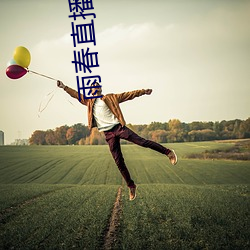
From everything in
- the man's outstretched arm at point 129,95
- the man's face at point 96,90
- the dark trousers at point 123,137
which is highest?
the man's face at point 96,90

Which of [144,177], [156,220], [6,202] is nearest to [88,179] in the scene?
[144,177]

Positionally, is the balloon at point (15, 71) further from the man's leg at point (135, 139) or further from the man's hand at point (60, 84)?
the man's leg at point (135, 139)

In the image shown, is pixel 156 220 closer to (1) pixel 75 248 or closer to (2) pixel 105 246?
(2) pixel 105 246

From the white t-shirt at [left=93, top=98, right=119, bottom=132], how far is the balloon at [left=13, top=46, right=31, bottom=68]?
2209 mm

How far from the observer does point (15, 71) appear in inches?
283

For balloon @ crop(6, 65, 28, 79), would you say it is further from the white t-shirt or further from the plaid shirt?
the white t-shirt

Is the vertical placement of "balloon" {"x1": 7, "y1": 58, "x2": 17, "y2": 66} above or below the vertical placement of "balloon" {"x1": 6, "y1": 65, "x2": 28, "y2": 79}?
above

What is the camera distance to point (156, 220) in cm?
942

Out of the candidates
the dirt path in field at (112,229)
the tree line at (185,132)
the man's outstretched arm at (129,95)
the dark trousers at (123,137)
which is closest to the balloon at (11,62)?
the man's outstretched arm at (129,95)

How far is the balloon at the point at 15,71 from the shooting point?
7160mm

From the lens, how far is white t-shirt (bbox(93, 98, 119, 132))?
6.43m

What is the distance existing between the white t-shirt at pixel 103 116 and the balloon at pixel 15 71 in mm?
2162

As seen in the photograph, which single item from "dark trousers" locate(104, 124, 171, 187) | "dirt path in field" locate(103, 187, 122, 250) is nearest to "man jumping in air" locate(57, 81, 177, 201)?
"dark trousers" locate(104, 124, 171, 187)

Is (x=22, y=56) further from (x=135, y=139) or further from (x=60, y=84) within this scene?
(x=135, y=139)
